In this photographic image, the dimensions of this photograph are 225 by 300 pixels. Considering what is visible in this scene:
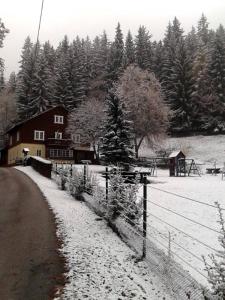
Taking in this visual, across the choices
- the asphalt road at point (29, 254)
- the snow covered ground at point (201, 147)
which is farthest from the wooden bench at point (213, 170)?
the asphalt road at point (29, 254)

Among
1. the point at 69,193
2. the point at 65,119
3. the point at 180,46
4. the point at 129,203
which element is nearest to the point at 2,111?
the point at 65,119

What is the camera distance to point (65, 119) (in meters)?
61.6

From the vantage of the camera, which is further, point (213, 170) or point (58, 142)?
point (58, 142)

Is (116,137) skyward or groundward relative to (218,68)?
groundward

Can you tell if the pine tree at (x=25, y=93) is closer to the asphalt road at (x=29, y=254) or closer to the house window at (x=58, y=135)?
the house window at (x=58, y=135)

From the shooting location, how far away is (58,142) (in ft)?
193

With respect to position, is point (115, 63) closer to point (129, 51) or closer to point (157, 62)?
point (129, 51)

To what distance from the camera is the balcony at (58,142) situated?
5869 cm

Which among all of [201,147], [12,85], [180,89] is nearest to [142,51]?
[180,89]

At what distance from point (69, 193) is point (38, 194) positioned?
1.38 m

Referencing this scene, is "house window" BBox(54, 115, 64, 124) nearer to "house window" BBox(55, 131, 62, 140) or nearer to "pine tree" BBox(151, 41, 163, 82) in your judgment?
"house window" BBox(55, 131, 62, 140)

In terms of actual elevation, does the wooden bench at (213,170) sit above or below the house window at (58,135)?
below

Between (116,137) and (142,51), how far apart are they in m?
49.3

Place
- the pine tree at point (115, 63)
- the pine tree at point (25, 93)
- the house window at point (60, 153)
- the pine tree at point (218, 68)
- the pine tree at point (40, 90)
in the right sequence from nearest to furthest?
the house window at point (60, 153), the pine tree at point (218, 68), the pine tree at point (40, 90), the pine tree at point (25, 93), the pine tree at point (115, 63)
